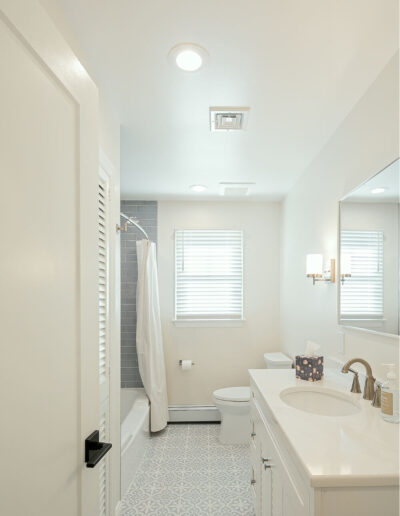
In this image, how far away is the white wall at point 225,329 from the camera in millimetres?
4051

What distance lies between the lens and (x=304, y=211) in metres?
3.10

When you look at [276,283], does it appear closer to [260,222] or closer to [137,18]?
[260,222]

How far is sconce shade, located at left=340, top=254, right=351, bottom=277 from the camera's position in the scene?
80.4 inches

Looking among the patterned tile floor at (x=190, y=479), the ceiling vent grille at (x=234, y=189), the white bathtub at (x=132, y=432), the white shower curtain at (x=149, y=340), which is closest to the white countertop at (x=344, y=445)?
the patterned tile floor at (x=190, y=479)

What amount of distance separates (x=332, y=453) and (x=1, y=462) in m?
0.99

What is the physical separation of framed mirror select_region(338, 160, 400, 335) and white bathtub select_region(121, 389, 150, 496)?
180 centimetres

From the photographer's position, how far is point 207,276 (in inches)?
163

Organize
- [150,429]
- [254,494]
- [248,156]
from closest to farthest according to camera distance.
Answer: [254,494]
[248,156]
[150,429]

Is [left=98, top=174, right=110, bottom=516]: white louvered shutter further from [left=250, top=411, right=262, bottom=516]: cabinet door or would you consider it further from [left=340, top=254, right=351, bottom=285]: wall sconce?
[left=340, top=254, right=351, bottom=285]: wall sconce

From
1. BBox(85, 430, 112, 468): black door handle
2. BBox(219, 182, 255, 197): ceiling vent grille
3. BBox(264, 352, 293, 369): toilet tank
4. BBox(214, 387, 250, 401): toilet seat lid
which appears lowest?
BBox(214, 387, 250, 401): toilet seat lid

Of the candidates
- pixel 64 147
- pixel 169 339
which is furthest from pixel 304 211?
pixel 64 147

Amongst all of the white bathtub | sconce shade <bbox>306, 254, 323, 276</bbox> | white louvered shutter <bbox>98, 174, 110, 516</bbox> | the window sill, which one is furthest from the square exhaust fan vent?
the window sill

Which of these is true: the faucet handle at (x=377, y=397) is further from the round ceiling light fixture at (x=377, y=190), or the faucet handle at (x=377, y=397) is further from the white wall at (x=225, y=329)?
the white wall at (x=225, y=329)

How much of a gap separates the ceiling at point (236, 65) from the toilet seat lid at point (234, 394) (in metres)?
2.25
